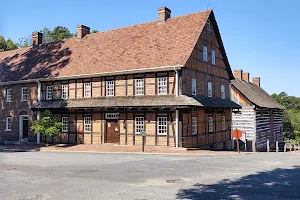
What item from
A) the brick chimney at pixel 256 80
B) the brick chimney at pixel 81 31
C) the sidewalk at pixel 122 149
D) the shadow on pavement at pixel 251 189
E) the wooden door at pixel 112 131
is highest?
the brick chimney at pixel 81 31

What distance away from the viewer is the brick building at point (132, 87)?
75.2ft

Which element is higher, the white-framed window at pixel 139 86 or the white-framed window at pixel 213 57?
the white-framed window at pixel 213 57

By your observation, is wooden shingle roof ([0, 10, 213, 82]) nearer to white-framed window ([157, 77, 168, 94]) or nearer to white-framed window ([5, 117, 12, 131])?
white-framed window ([157, 77, 168, 94])

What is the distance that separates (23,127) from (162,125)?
15.8 metres

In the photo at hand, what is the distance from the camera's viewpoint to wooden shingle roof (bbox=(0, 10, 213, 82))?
957 inches

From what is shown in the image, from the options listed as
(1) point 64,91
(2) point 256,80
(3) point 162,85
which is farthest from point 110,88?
(2) point 256,80

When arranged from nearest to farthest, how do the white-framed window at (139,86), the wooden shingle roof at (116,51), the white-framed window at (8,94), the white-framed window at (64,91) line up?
the white-framed window at (139,86) → the wooden shingle roof at (116,51) → the white-framed window at (64,91) → the white-framed window at (8,94)

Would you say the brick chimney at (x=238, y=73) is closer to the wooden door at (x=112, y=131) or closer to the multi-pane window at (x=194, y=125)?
the multi-pane window at (x=194, y=125)

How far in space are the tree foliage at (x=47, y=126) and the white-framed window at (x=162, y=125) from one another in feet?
28.6

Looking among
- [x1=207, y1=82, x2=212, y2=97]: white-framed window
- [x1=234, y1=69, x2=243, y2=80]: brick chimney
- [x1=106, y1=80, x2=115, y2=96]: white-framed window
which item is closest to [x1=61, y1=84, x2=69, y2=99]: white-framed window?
[x1=106, y1=80, x2=115, y2=96]: white-framed window

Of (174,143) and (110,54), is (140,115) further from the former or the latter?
(110,54)

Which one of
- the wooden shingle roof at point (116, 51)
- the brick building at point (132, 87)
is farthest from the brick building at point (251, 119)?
the wooden shingle roof at point (116, 51)

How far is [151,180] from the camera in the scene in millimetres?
11672

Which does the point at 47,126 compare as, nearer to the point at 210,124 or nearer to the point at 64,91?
the point at 64,91
